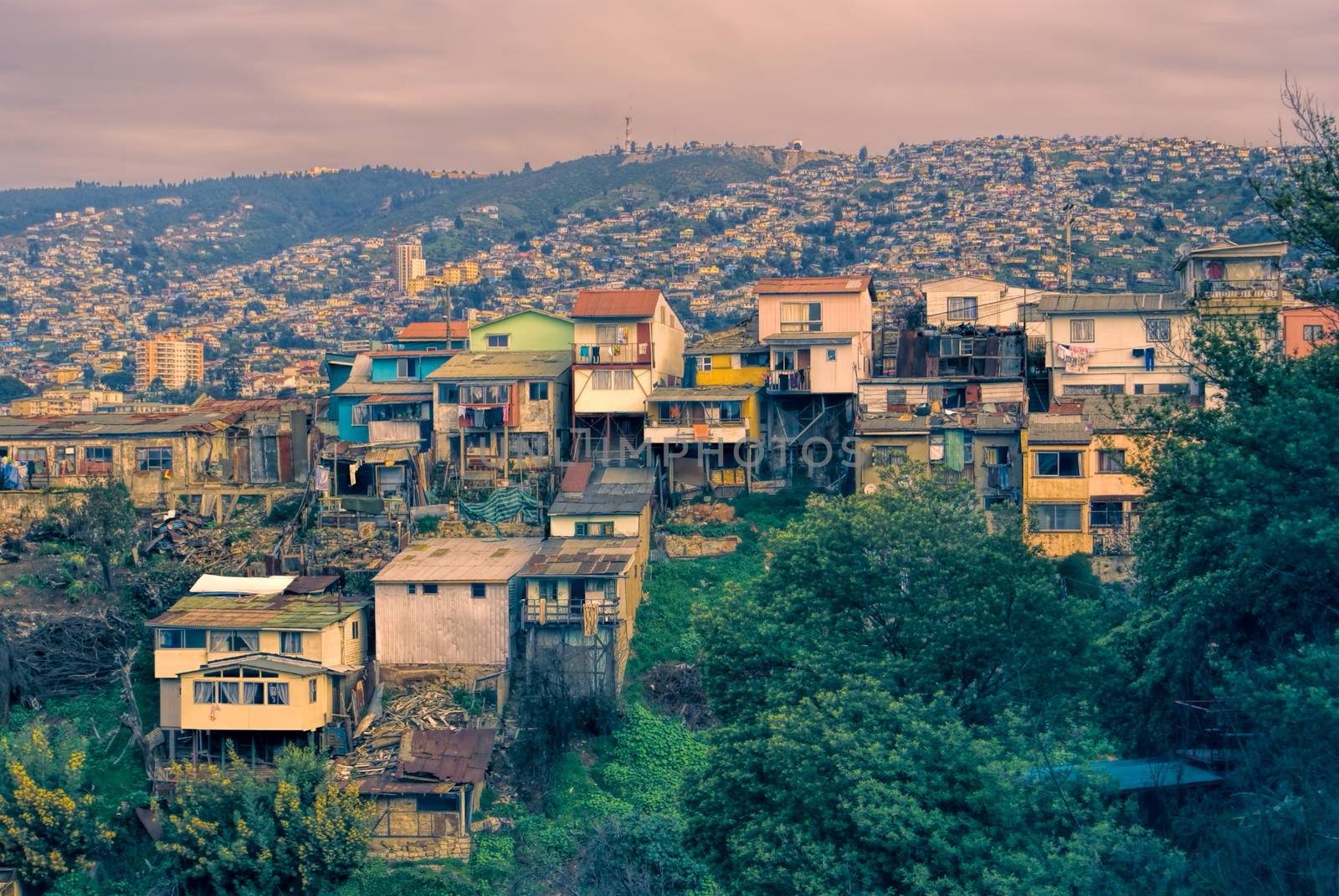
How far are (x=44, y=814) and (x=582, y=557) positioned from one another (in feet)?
42.4

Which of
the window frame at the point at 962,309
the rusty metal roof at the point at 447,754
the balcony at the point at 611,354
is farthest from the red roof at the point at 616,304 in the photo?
the rusty metal roof at the point at 447,754

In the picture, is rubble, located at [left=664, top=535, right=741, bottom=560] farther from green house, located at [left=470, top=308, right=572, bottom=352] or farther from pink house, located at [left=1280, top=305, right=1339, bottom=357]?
pink house, located at [left=1280, top=305, right=1339, bottom=357]

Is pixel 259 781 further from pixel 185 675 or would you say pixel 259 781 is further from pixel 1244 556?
pixel 1244 556

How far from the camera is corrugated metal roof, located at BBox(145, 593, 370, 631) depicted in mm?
32406

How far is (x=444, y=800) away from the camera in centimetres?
3002

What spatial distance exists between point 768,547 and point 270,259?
132 m

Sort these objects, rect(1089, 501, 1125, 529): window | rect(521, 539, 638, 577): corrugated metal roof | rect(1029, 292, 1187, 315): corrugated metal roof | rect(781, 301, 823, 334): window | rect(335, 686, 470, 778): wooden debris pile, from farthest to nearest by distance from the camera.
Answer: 1. rect(781, 301, 823, 334): window
2. rect(1029, 292, 1187, 315): corrugated metal roof
3. rect(1089, 501, 1125, 529): window
4. rect(521, 539, 638, 577): corrugated metal roof
5. rect(335, 686, 470, 778): wooden debris pile

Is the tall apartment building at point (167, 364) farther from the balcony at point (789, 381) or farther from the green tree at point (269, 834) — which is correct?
the green tree at point (269, 834)

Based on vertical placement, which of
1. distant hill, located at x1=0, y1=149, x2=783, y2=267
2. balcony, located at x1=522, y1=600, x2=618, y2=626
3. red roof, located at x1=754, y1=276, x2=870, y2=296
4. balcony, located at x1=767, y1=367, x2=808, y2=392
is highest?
distant hill, located at x1=0, y1=149, x2=783, y2=267

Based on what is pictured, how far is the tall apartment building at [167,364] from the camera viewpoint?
9606 centimetres

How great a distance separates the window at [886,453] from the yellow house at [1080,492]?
334 centimetres

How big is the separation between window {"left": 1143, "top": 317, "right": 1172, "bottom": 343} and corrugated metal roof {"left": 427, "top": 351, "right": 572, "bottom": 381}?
17079mm

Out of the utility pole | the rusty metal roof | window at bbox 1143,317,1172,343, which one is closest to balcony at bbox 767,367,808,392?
the utility pole

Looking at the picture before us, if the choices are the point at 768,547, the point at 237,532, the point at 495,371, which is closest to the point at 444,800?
the point at 768,547
